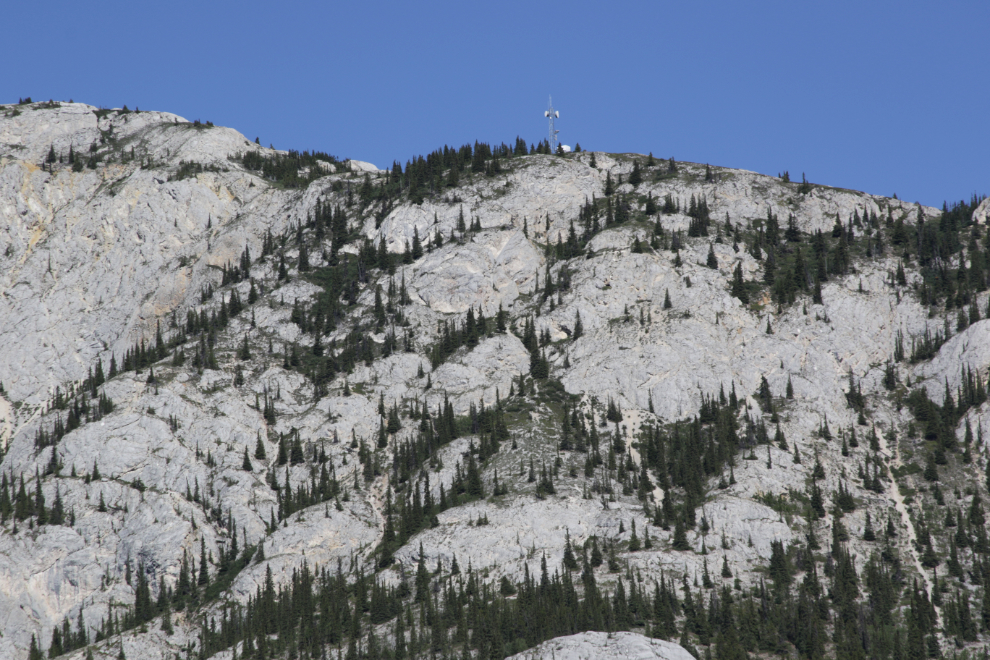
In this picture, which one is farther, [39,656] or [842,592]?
[39,656]

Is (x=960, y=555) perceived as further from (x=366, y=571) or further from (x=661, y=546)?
(x=366, y=571)

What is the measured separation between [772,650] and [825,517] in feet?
107

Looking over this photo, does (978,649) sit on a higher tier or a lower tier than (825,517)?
lower

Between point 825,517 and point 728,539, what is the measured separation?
18.7m

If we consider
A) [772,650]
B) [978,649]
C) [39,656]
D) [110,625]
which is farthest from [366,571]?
[978,649]

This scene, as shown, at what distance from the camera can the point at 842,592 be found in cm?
18312

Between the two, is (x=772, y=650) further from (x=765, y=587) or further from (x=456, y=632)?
(x=456, y=632)

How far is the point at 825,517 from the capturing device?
199750mm

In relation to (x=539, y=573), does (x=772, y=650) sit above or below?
below

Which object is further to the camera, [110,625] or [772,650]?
[110,625]

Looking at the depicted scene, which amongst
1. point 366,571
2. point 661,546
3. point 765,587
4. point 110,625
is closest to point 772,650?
point 765,587

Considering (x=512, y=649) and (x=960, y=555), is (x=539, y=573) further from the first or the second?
(x=960, y=555)

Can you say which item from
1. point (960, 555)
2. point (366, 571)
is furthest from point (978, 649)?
point (366, 571)

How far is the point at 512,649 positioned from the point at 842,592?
5274 cm
